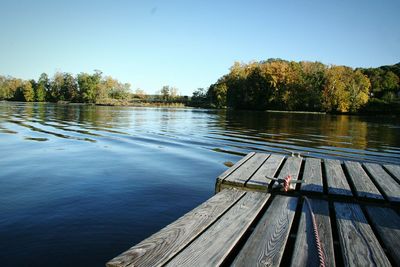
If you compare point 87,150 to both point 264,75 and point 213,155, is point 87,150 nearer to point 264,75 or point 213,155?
point 213,155

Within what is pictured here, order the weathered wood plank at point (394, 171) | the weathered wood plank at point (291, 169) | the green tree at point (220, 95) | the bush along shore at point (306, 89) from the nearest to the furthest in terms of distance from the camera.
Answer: the weathered wood plank at point (291, 169) < the weathered wood plank at point (394, 171) < the bush along shore at point (306, 89) < the green tree at point (220, 95)

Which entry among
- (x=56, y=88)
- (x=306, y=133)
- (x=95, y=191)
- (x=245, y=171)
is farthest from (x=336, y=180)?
(x=56, y=88)

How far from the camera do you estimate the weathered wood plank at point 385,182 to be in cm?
397

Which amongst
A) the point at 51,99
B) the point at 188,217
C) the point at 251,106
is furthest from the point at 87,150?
the point at 51,99

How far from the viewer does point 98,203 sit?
568 cm

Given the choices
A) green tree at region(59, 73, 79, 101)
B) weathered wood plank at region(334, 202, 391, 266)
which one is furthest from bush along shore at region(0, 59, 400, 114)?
weathered wood plank at region(334, 202, 391, 266)

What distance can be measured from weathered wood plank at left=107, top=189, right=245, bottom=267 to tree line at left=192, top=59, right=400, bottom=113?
73180mm

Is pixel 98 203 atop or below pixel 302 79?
below

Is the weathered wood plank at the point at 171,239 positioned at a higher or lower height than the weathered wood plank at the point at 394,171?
lower

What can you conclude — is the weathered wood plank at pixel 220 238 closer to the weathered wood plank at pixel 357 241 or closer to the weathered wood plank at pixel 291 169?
the weathered wood plank at pixel 357 241

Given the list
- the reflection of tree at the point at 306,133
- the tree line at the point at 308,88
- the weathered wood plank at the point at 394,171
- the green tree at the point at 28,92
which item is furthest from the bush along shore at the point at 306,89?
the weathered wood plank at the point at 394,171

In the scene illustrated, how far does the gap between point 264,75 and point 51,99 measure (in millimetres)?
108297

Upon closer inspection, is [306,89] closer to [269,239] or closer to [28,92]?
[269,239]

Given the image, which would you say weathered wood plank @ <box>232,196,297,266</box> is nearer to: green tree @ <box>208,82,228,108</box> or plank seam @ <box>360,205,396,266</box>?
plank seam @ <box>360,205,396,266</box>
